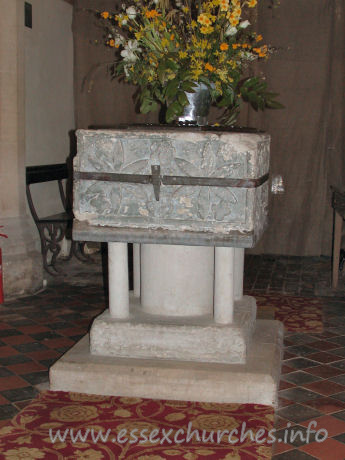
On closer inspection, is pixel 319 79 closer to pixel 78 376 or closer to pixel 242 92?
pixel 242 92

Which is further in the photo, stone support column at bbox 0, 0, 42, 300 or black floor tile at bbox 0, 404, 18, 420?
stone support column at bbox 0, 0, 42, 300

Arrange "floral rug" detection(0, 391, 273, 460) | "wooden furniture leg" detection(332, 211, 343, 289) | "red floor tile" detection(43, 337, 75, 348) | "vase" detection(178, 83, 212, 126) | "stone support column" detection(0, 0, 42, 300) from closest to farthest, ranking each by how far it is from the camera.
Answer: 1. "floral rug" detection(0, 391, 273, 460)
2. "vase" detection(178, 83, 212, 126)
3. "red floor tile" detection(43, 337, 75, 348)
4. "stone support column" detection(0, 0, 42, 300)
5. "wooden furniture leg" detection(332, 211, 343, 289)

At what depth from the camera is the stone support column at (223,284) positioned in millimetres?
2818

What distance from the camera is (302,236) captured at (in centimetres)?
609

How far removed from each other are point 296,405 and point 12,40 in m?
3.12

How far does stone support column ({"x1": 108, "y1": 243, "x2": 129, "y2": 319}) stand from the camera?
293 centimetres

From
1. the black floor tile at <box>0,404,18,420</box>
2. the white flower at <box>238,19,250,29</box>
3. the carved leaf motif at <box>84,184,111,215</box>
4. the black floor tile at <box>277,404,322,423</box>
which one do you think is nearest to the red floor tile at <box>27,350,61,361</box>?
the black floor tile at <box>0,404,18,420</box>

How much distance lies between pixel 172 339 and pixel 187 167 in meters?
0.78

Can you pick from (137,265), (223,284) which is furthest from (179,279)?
(137,265)

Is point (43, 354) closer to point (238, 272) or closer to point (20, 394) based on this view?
point (20, 394)

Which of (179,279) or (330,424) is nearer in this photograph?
(330,424)

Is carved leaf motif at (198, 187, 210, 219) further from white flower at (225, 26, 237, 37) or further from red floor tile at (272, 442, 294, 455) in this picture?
red floor tile at (272, 442, 294, 455)

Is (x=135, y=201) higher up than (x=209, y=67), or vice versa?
(x=209, y=67)

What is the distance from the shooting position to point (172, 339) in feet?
9.29
